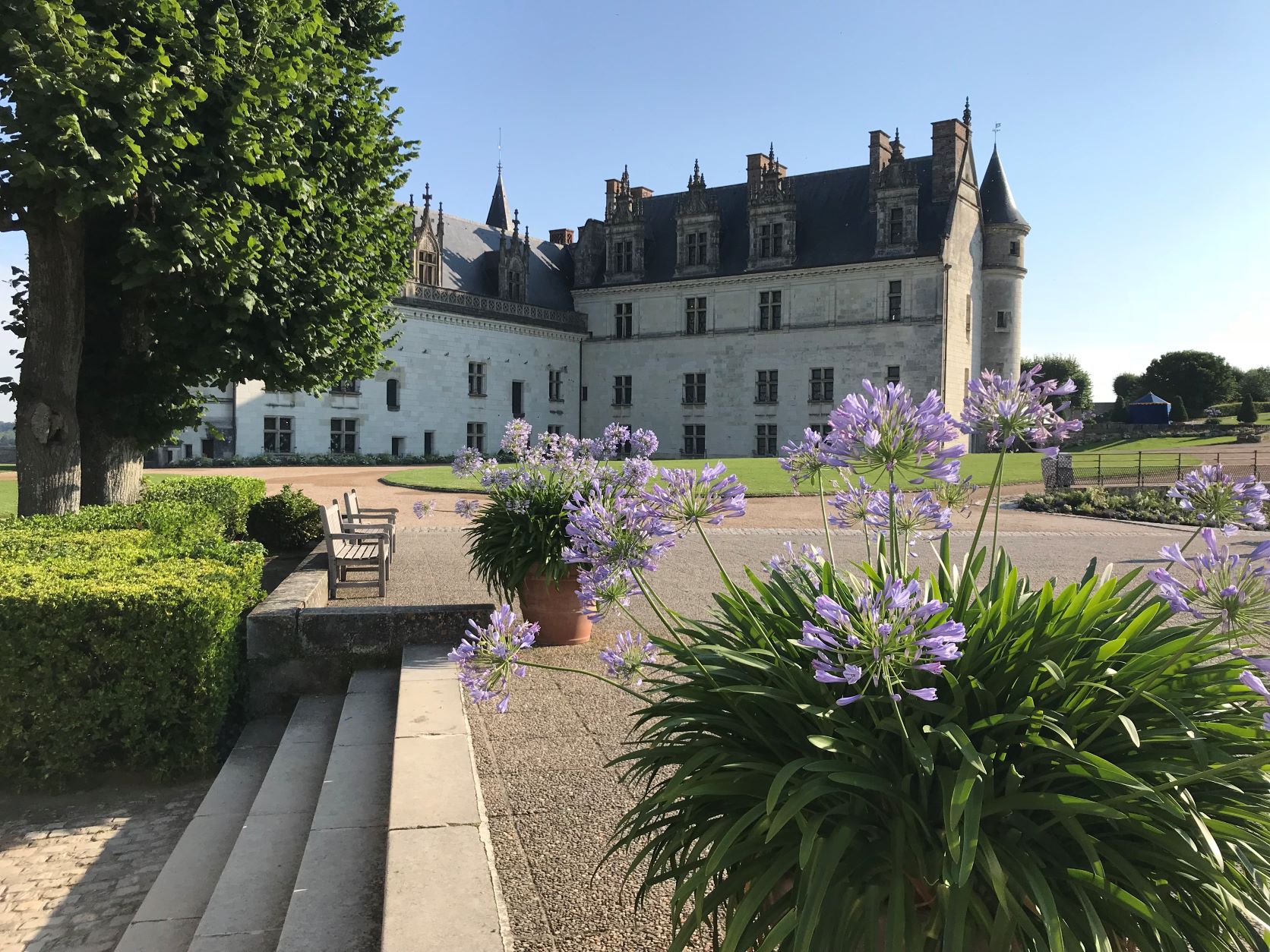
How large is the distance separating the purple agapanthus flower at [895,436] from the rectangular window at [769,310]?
4237cm

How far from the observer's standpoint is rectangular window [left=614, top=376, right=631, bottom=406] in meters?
47.4

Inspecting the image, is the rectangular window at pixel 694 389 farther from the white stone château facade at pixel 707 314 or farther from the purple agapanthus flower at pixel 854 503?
the purple agapanthus flower at pixel 854 503

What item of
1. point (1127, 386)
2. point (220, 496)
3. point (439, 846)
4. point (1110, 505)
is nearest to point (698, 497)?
point (439, 846)

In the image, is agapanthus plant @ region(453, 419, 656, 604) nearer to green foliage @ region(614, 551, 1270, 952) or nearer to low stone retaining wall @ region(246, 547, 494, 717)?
low stone retaining wall @ region(246, 547, 494, 717)

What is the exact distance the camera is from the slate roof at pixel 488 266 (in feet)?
143

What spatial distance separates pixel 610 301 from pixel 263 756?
1694 inches

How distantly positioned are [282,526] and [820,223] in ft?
119

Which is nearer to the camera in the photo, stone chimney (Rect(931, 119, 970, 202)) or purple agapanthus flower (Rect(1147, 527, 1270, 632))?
purple agapanthus flower (Rect(1147, 527, 1270, 632))

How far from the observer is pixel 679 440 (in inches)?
1813

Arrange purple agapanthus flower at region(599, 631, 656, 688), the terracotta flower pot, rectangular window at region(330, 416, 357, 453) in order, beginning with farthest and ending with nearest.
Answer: rectangular window at region(330, 416, 357, 453) < the terracotta flower pot < purple agapanthus flower at region(599, 631, 656, 688)

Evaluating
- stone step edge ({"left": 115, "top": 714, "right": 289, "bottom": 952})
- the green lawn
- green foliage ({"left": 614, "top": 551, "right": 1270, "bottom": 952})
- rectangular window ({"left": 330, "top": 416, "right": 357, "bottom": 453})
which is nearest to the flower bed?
green foliage ({"left": 614, "top": 551, "right": 1270, "bottom": 952})

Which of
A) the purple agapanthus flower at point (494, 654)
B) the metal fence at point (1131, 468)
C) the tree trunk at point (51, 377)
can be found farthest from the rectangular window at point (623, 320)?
the purple agapanthus flower at point (494, 654)

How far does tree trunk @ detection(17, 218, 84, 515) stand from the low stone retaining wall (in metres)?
4.69

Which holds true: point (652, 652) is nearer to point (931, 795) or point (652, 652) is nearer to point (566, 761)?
point (931, 795)
